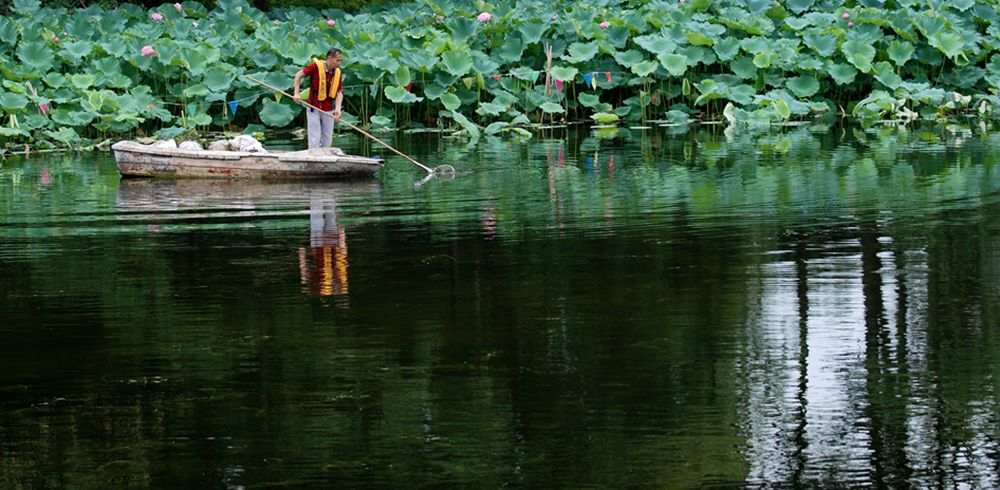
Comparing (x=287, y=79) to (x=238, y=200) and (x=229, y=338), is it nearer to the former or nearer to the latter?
(x=238, y=200)

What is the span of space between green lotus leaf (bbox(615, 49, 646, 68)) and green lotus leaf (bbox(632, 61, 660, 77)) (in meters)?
→ 0.16

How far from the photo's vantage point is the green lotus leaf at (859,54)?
86.5ft

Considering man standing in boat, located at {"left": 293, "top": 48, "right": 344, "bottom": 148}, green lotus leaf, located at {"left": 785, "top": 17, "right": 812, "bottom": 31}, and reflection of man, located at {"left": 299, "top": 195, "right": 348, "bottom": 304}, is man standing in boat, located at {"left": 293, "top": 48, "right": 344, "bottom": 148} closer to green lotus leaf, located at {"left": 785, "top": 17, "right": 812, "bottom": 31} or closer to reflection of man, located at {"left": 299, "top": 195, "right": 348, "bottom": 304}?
reflection of man, located at {"left": 299, "top": 195, "right": 348, "bottom": 304}

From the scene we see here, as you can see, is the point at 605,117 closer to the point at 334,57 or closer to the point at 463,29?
the point at 463,29

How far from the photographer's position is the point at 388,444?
6.70 m

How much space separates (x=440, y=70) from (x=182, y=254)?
14336 millimetres

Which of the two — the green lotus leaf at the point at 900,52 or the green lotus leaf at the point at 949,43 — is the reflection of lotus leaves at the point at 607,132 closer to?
the green lotus leaf at the point at 900,52

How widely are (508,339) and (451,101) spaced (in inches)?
667

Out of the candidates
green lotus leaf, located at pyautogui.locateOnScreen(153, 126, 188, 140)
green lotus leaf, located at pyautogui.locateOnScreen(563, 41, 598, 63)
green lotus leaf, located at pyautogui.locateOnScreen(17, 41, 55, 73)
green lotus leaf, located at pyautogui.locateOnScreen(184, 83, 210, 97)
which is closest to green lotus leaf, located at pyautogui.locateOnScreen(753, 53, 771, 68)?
green lotus leaf, located at pyautogui.locateOnScreen(563, 41, 598, 63)

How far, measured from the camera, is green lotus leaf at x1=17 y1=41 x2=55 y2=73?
24234 mm

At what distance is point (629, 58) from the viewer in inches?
1041

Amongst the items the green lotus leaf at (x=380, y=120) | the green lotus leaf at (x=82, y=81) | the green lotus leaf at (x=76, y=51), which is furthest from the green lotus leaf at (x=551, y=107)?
the green lotus leaf at (x=76, y=51)

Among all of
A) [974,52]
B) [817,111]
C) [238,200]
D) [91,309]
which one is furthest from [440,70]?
[91,309]

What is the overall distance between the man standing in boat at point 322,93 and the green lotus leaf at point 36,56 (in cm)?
697
